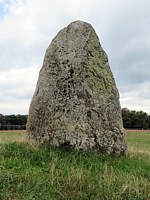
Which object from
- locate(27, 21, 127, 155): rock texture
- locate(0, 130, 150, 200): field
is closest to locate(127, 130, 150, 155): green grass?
locate(27, 21, 127, 155): rock texture

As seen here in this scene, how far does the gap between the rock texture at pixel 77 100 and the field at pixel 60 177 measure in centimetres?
79

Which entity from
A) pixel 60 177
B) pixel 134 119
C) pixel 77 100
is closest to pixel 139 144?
pixel 77 100

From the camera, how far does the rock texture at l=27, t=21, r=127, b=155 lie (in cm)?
995

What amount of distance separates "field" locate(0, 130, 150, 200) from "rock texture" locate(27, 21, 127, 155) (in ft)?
2.60

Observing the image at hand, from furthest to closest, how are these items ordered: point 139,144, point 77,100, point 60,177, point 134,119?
point 134,119, point 139,144, point 77,100, point 60,177

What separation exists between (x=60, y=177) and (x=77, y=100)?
3.47 meters

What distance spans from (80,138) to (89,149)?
1.21 ft

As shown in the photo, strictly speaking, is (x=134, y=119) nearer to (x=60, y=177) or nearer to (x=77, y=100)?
(x=77, y=100)

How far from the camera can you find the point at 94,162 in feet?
29.5

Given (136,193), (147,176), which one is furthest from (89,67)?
(136,193)

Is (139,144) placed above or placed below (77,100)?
below

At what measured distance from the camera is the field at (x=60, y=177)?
6.32 m

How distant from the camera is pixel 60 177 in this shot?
700 cm

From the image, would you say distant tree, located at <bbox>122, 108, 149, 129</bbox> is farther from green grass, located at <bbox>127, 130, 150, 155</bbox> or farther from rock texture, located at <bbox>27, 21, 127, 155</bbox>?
rock texture, located at <bbox>27, 21, 127, 155</bbox>
